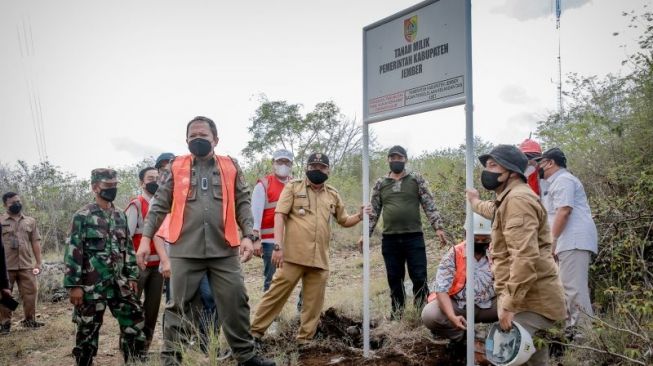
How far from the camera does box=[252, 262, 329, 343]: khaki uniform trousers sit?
454 centimetres

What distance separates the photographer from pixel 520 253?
2.94 m

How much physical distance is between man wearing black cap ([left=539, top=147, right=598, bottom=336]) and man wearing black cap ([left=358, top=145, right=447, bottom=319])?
1290 mm

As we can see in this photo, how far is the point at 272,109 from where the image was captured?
19.4 metres

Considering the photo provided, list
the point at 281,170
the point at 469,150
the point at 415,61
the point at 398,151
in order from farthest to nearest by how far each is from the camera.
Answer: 1. the point at 281,170
2. the point at 398,151
3. the point at 415,61
4. the point at 469,150

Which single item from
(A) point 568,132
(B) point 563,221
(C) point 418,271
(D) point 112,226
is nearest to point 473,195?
(B) point 563,221

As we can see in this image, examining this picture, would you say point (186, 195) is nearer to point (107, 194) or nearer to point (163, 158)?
point (107, 194)

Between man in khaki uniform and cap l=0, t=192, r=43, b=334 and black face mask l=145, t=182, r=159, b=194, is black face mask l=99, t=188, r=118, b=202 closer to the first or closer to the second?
black face mask l=145, t=182, r=159, b=194

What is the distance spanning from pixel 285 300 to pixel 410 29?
2741 millimetres

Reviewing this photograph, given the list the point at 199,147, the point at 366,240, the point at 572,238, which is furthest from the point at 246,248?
the point at 572,238

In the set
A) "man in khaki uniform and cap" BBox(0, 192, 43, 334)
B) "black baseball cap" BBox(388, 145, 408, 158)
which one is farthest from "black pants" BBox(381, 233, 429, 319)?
"man in khaki uniform and cap" BBox(0, 192, 43, 334)

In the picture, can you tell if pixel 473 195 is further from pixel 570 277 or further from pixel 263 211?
pixel 263 211

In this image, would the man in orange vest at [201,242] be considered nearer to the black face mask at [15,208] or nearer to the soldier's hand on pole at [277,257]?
the soldier's hand on pole at [277,257]

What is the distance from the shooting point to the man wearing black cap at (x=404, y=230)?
5461mm

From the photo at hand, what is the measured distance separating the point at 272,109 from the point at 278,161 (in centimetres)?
1386
